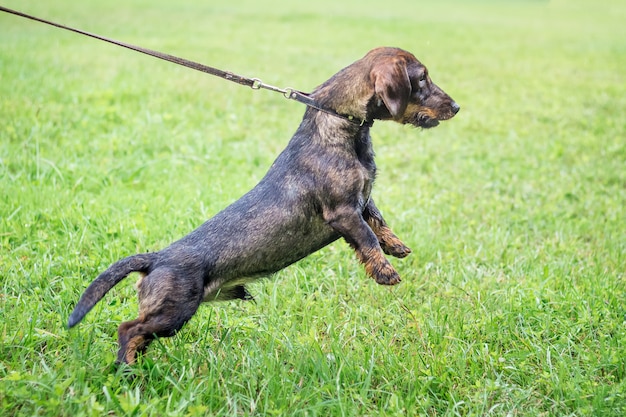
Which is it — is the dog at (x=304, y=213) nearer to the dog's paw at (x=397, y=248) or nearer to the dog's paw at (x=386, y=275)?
the dog's paw at (x=386, y=275)

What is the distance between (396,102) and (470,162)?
459cm

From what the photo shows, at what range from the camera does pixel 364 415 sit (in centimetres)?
309

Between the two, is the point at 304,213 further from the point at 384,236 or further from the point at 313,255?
the point at 313,255

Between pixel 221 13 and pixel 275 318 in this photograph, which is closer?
pixel 275 318

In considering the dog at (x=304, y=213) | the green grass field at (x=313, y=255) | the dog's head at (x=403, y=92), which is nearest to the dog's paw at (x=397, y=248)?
the dog at (x=304, y=213)

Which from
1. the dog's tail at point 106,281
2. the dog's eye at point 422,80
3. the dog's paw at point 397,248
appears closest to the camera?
the dog's tail at point 106,281

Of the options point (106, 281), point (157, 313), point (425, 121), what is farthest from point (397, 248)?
point (106, 281)

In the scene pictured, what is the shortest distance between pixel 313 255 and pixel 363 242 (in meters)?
1.79

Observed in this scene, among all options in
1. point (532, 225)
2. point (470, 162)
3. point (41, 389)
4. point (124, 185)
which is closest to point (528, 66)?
point (470, 162)

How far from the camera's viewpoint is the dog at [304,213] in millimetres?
3180

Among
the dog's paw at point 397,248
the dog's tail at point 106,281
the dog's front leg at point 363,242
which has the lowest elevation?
the dog's tail at point 106,281

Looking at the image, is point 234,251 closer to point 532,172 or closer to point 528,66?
point 532,172

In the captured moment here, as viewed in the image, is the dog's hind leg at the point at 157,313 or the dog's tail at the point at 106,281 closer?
the dog's tail at the point at 106,281

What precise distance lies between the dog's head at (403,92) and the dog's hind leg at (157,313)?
4.08 feet
